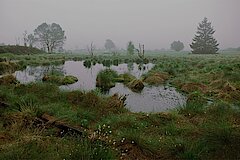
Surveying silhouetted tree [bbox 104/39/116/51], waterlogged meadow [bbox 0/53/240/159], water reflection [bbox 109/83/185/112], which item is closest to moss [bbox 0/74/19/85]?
waterlogged meadow [bbox 0/53/240/159]

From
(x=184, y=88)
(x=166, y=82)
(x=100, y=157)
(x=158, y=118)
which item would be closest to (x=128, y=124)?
(x=158, y=118)

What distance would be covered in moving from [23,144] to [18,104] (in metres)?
4.15

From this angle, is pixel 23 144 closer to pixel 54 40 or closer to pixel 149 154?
pixel 149 154

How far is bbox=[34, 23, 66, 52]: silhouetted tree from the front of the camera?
269 feet

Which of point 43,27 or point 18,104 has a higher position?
point 43,27

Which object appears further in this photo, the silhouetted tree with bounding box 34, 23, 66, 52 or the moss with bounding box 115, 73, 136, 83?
the silhouetted tree with bounding box 34, 23, 66, 52

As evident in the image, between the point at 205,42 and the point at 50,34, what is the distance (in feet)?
161

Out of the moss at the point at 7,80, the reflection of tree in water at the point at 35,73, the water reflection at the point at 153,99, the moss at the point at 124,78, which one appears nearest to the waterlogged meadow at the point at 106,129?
the water reflection at the point at 153,99

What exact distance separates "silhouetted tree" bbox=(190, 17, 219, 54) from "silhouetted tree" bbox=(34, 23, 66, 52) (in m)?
43.3

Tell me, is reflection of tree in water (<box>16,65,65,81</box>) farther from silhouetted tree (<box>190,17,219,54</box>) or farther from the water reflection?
silhouetted tree (<box>190,17,219,54</box>)

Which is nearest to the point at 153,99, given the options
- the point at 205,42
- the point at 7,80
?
the point at 7,80

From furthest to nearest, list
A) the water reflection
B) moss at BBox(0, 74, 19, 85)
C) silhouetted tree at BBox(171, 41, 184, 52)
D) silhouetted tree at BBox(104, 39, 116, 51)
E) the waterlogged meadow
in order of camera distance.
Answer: silhouetted tree at BBox(104, 39, 116, 51)
silhouetted tree at BBox(171, 41, 184, 52)
moss at BBox(0, 74, 19, 85)
the water reflection
the waterlogged meadow

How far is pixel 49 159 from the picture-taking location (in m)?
4.41

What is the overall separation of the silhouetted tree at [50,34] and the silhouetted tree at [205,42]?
43.3 metres
